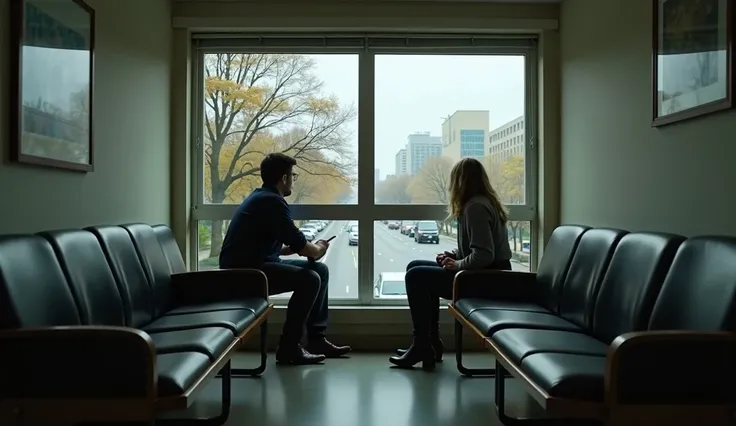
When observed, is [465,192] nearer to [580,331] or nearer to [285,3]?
[580,331]

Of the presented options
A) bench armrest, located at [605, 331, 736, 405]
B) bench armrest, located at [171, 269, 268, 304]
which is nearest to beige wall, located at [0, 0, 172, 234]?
bench armrest, located at [171, 269, 268, 304]

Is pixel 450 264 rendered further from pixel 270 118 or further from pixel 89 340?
pixel 89 340

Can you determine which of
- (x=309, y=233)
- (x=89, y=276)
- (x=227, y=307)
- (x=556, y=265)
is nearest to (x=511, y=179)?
(x=556, y=265)

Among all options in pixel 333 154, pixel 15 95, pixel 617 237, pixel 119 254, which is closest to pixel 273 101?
pixel 333 154

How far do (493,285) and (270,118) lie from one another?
1.96 meters

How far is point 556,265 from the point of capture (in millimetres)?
3150

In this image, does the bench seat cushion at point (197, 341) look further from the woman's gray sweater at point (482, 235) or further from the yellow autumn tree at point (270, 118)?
the yellow autumn tree at point (270, 118)

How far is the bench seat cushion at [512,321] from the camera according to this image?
2568 mm

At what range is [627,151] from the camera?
2.97 meters

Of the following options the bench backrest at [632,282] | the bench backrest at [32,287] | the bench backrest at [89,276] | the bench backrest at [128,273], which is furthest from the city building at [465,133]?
the bench backrest at [32,287]

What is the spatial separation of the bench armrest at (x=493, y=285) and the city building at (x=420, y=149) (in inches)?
44.1

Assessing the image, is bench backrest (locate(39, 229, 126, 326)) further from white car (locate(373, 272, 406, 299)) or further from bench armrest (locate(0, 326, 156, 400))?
white car (locate(373, 272, 406, 299))

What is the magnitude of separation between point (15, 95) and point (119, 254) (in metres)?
0.81

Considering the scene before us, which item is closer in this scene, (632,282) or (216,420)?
(632,282)
